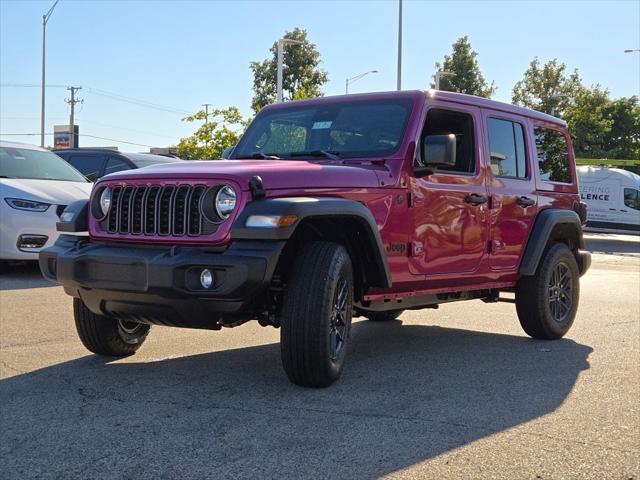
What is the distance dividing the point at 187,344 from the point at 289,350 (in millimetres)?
1903

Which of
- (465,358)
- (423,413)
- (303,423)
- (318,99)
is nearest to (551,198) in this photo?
(465,358)

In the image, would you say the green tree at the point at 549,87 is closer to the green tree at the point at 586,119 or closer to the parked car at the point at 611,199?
the green tree at the point at 586,119

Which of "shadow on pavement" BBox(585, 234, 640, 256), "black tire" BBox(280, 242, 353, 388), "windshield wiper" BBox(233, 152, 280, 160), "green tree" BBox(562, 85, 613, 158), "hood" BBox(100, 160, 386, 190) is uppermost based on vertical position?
"green tree" BBox(562, 85, 613, 158)

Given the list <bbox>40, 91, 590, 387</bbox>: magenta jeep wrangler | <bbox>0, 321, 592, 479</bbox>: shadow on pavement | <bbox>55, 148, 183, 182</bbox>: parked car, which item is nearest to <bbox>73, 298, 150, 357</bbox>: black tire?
<bbox>40, 91, 590, 387</bbox>: magenta jeep wrangler

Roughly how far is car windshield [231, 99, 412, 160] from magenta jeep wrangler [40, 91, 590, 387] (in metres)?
0.01

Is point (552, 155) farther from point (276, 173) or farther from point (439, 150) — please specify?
point (276, 173)

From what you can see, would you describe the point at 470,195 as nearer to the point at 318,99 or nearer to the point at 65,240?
the point at 318,99

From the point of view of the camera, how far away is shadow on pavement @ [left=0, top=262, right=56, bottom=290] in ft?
30.0

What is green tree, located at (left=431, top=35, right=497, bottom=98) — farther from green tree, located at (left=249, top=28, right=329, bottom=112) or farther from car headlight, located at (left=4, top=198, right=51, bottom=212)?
car headlight, located at (left=4, top=198, right=51, bottom=212)

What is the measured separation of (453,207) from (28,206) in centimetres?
586

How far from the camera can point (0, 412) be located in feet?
13.3

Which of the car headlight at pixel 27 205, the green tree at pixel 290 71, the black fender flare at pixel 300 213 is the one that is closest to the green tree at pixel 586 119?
the green tree at pixel 290 71

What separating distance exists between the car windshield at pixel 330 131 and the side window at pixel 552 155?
199 centimetres

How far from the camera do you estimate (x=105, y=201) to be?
484 centimetres
